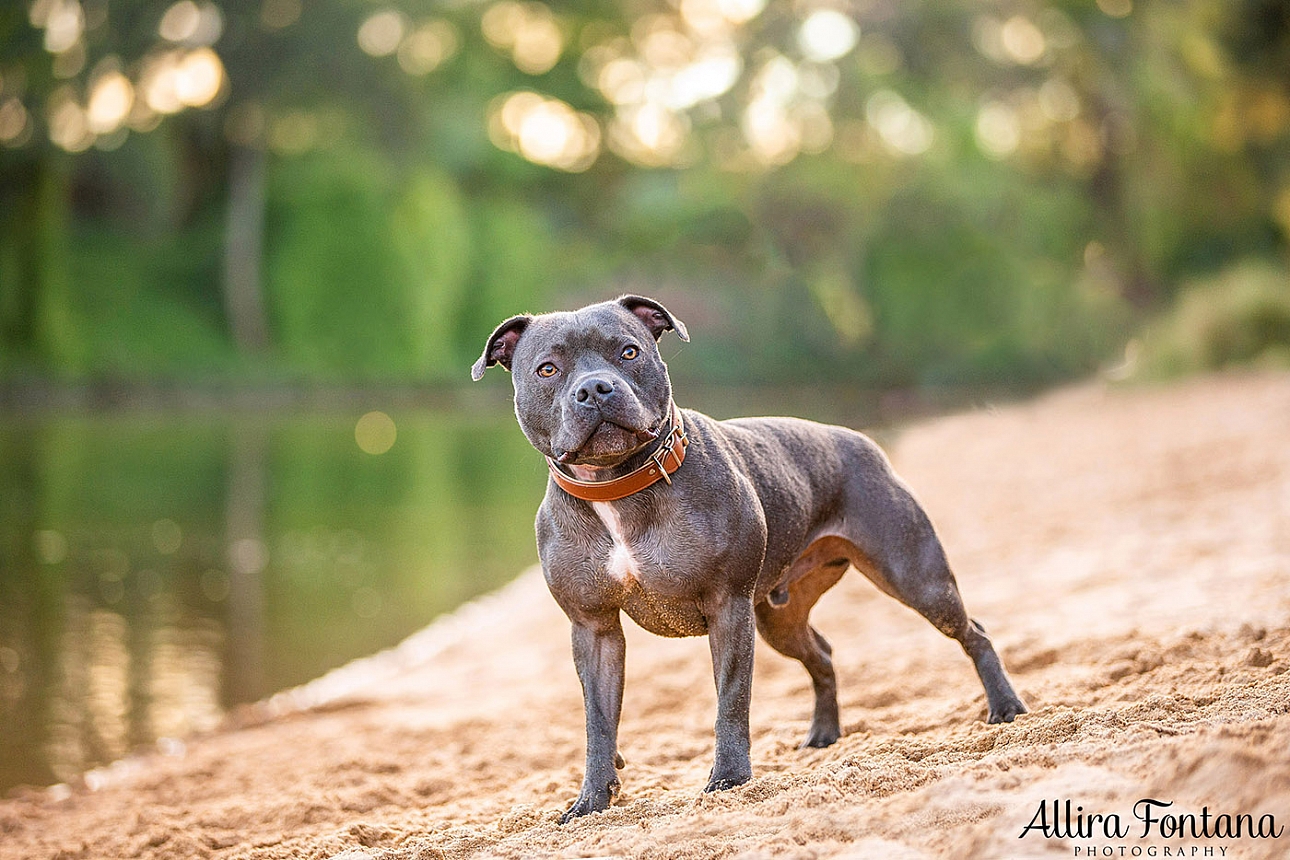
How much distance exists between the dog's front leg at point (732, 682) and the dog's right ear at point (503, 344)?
109 centimetres

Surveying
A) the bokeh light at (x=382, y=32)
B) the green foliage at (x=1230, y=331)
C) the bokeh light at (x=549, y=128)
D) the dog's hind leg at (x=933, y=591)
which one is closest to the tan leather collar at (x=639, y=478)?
the dog's hind leg at (x=933, y=591)

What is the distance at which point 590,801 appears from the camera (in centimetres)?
429

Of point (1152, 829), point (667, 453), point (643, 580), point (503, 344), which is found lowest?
point (1152, 829)

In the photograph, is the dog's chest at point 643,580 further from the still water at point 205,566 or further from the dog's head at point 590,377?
the still water at point 205,566

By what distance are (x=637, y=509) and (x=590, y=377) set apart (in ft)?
1.48

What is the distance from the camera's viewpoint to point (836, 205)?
1634 inches

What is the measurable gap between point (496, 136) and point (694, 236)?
8.64m

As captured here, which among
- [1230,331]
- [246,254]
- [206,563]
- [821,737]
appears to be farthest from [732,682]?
[246,254]

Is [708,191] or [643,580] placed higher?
[708,191]

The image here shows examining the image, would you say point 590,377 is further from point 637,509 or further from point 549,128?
point 549,128

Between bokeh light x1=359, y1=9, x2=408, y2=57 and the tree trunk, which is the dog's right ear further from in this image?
bokeh light x1=359, y1=9, x2=408, y2=57

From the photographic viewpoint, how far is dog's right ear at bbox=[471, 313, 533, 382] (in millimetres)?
4406

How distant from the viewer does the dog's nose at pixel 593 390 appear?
13.0ft

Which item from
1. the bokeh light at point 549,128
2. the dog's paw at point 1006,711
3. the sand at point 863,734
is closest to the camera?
the sand at point 863,734
